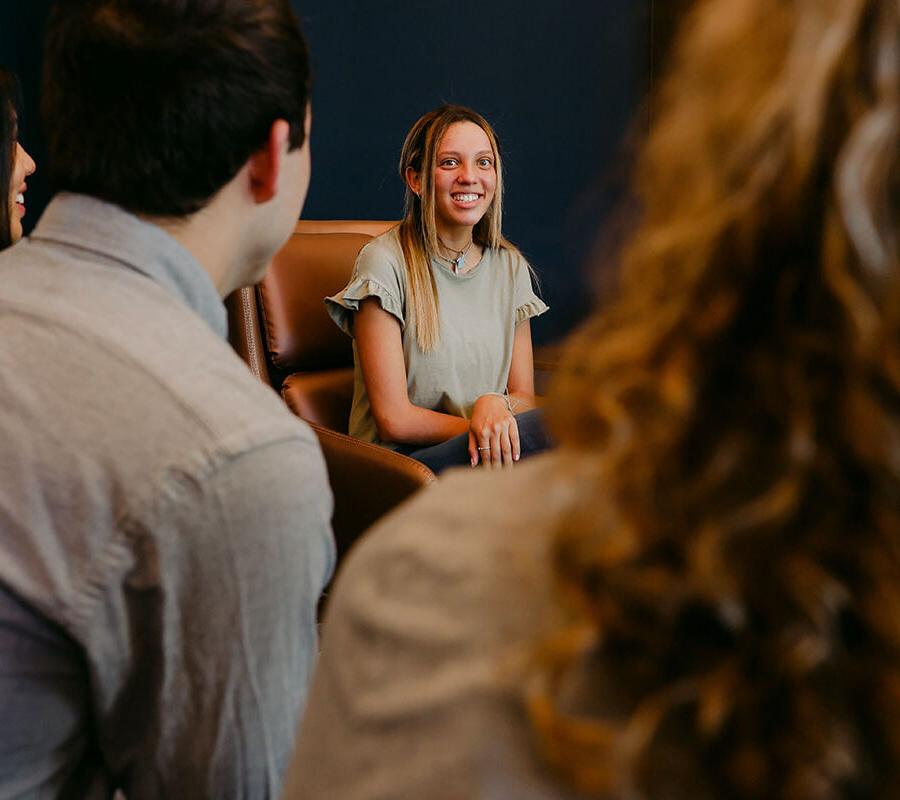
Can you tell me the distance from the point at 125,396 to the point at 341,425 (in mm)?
1872

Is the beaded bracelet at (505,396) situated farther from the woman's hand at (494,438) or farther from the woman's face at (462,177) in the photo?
the woman's face at (462,177)

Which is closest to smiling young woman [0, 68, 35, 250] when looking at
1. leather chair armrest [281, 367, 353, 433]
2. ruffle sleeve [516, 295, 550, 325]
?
leather chair armrest [281, 367, 353, 433]

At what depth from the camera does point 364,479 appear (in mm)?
2281

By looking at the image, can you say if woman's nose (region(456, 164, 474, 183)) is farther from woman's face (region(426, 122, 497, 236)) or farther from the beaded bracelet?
the beaded bracelet

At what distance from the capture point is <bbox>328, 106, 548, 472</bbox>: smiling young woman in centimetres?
251

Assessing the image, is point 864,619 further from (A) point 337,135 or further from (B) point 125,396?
(A) point 337,135

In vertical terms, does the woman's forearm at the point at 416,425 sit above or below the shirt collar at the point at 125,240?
below

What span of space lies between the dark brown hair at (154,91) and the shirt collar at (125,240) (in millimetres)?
37

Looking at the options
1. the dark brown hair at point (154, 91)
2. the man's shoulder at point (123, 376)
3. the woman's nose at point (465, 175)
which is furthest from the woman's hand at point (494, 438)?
the man's shoulder at point (123, 376)

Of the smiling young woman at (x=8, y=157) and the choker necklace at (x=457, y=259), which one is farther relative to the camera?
the choker necklace at (x=457, y=259)

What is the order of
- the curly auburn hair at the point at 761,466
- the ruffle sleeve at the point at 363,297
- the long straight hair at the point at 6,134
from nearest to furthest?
1. the curly auburn hair at the point at 761,466
2. the long straight hair at the point at 6,134
3. the ruffle sleeve at the point at 363,297

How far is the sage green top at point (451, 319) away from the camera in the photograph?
254 centimetres

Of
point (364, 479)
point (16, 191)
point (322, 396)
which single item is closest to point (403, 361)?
point (322, 396)

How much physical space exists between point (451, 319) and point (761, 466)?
226 cm
